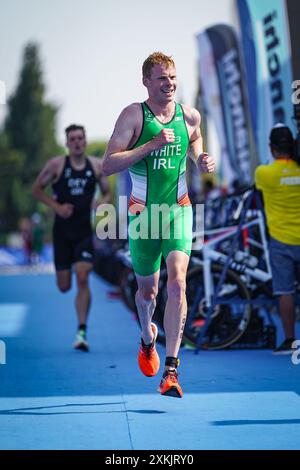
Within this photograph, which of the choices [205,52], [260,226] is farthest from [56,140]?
[260,226]

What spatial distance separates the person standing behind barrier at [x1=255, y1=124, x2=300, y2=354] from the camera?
30.9ft

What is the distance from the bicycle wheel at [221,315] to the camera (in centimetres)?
995

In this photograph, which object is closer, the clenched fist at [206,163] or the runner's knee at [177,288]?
the runner's knee at [177,288]

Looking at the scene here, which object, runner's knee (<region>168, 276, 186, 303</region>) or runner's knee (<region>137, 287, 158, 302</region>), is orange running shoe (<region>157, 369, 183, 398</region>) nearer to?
runner's knee (<region>168, 276, 186, 303</region>)

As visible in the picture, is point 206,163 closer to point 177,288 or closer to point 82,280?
point 177,288

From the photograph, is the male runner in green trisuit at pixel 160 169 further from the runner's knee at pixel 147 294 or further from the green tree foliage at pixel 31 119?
the green tree foliage at pixel 31 119

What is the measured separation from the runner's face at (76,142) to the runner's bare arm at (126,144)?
3545 millimetres

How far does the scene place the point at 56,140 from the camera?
376ft

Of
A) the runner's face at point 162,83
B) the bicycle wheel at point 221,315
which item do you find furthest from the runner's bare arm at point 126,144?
the bicycle wheel at point 221,315

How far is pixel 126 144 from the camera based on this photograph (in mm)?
6949

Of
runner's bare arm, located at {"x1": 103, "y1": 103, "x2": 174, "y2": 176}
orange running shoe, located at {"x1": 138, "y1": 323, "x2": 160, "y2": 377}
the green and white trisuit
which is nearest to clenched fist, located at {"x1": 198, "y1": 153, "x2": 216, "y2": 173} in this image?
the green and white trisuit

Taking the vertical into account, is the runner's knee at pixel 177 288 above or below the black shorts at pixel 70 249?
above

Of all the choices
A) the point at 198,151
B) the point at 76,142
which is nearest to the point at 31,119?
the point at 76,142
